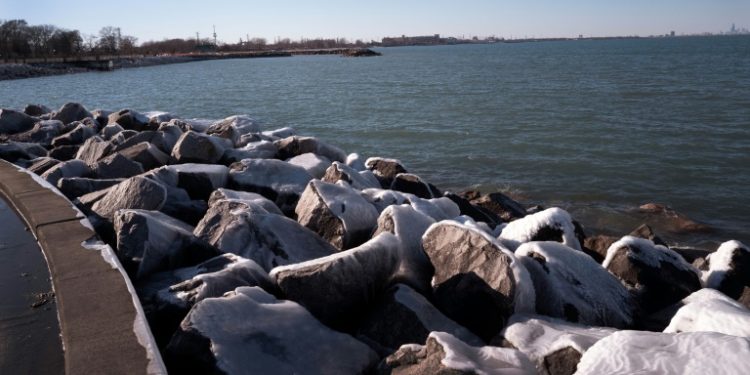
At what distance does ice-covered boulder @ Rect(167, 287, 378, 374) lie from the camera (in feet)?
9.71

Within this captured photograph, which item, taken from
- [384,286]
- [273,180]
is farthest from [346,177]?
Answer: [384,286]

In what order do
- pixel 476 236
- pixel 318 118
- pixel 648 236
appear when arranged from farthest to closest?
1. pixel 318 118
2. pixel 648 236
3. pixel 476 236

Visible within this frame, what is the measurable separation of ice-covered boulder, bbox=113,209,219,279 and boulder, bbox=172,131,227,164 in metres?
3.30

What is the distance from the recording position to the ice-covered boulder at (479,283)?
11.8 feet

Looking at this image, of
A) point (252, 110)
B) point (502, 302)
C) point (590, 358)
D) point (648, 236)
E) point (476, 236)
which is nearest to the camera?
point (590, 358)

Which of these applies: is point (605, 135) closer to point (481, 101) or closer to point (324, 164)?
point (481, 101)

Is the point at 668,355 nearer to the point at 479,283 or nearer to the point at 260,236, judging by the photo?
the point at 479,283

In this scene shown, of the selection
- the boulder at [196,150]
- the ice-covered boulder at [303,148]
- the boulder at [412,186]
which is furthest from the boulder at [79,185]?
the boulder at [412,186]

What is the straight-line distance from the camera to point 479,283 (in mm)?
3721

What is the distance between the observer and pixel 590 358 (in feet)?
8.55

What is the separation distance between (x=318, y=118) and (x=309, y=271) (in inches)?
696

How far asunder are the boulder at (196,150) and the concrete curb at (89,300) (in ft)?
8.35

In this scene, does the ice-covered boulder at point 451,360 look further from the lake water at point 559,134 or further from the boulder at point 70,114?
the boulder at point 70,114

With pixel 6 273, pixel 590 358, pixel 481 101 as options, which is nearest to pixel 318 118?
pixel 481 101
